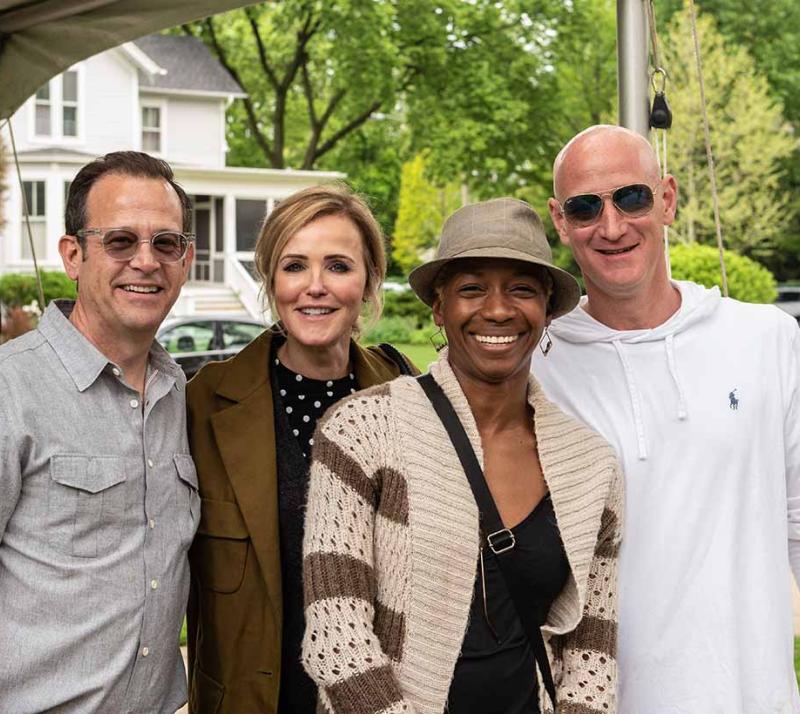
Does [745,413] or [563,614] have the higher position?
[745,413]

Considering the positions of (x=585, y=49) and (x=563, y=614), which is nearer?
(x=563, y=614)

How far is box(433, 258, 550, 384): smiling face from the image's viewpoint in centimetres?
247

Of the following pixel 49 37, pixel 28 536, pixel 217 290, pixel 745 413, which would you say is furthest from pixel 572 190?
pixel 217 290

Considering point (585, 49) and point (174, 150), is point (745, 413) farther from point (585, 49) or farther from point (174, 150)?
point (585, 49)

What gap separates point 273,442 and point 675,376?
113 cm

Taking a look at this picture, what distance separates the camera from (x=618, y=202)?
9.44ft

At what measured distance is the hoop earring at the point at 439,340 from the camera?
2.66 metres

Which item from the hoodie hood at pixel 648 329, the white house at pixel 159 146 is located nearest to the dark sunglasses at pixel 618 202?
the hoodie hood at pixel 648 329

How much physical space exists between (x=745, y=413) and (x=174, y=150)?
104 ft

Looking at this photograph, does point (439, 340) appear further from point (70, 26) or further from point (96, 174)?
point (70, 26)

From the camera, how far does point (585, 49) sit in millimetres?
39094

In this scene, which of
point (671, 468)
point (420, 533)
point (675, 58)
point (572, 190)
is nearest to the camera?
point (420, 533)

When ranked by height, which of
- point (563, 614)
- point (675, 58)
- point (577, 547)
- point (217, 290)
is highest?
point (675, 58)

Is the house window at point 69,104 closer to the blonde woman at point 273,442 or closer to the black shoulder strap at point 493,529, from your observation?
the blonde woman at point 273,442
